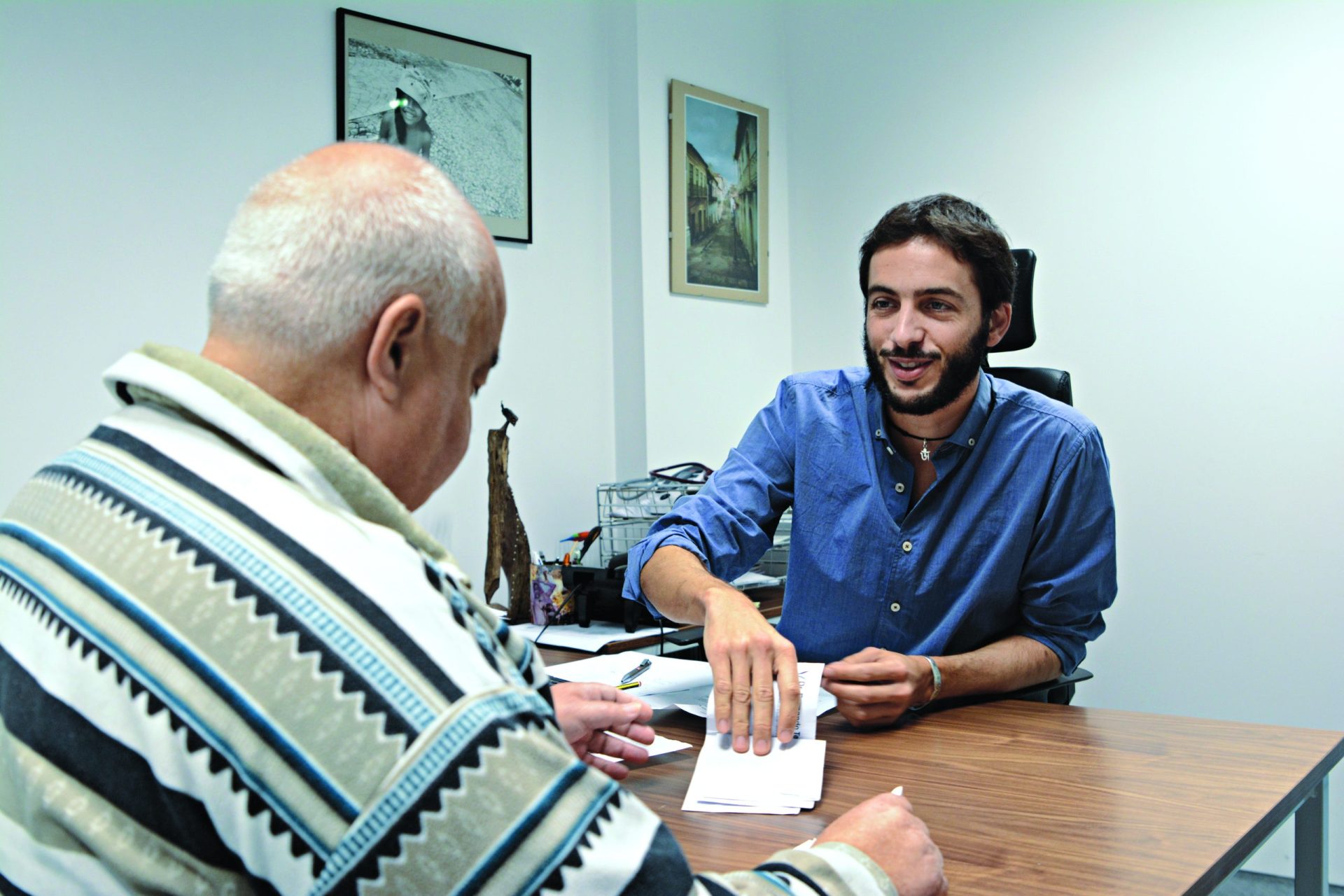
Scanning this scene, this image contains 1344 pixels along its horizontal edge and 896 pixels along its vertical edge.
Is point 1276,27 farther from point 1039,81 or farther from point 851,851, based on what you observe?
point 851,851

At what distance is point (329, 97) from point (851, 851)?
2243mm

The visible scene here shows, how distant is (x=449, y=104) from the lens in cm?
→ 272

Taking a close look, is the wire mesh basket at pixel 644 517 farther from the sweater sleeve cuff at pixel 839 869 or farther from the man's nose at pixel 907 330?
the sweater sleeve cuff at pixel 839 869

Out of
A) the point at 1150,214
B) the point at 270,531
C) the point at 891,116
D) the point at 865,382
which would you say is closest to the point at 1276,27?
the point at 1150,214

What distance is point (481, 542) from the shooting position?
2.82 metres

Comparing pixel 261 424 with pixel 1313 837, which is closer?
pixel 261 424

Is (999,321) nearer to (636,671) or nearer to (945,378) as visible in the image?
(945,378)

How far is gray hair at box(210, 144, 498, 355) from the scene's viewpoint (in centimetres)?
68

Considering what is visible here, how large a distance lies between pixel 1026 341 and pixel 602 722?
1425mm

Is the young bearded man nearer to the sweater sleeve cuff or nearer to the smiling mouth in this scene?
the smiling mouth

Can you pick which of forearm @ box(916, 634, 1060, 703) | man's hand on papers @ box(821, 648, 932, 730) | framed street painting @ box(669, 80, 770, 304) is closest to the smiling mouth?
forearm @ box(916, 634, 1060, 703)

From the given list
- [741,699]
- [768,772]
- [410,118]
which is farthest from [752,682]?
[410,118]

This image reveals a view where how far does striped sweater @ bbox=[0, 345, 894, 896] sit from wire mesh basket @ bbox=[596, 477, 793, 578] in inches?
81.8

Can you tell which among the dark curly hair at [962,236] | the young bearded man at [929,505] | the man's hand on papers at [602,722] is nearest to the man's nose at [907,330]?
the young bearded man at [929,505]
